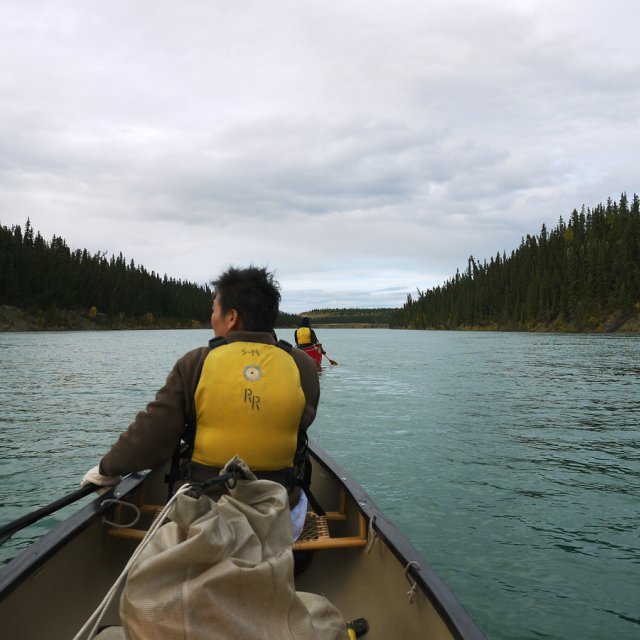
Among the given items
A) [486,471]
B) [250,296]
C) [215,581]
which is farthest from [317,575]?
[486,471]

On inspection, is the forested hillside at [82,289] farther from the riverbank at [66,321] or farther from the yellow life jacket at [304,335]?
the yellow life jacket at [304,335]

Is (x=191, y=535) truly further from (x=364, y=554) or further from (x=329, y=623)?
(x=364, y=554)

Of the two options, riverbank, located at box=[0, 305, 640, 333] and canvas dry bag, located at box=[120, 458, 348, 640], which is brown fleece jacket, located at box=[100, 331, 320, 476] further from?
riverbank, located at box=[0, 305, 640, 333]

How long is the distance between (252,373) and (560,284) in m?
119

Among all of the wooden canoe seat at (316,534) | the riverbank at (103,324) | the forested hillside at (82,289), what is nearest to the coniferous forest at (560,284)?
the riverbank at (103,324)

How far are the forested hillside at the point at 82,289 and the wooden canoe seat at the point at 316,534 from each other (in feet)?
366

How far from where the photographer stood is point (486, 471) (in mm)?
10086

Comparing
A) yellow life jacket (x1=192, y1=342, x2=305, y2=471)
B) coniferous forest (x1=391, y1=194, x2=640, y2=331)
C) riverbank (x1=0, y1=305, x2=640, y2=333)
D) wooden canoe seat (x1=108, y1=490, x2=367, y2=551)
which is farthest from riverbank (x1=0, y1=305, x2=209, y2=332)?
yellow life jacket (x1=192, y1=342, x2=305, y2=471)

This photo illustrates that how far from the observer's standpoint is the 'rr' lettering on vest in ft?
11.3

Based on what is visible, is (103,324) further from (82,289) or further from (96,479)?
(96,479)

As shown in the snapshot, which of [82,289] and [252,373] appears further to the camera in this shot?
[82,289]

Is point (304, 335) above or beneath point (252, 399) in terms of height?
above

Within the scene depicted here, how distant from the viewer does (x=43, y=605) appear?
3.35 meters

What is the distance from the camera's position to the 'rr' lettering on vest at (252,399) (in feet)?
11.3
